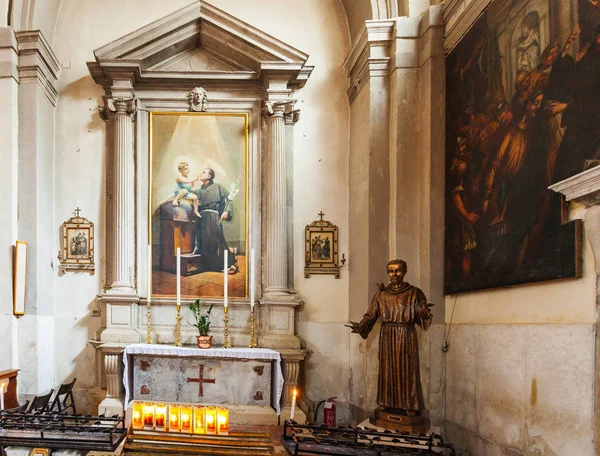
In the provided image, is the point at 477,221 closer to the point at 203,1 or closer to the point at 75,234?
the point at 203,1

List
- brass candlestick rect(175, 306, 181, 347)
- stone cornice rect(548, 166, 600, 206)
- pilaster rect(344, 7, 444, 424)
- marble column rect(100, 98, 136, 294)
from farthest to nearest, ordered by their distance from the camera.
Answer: marble column rect(100, 98, 136, 294), brass candlestick rect(175, 306, 181, 347), pilaster rect(344, 7, 444, 424), stone cornice rect(548, 166, 600, 206)

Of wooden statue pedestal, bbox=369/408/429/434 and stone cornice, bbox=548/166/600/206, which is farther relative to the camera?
wooden statue pedestal, bbox=369/408/429/434

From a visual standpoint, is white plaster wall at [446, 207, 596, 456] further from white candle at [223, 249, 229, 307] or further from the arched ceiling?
the arched ceiling

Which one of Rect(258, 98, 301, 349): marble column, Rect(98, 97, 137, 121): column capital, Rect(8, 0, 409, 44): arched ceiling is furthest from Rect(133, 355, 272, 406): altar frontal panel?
Rect(8, 0, 409, 44): arched ceiling

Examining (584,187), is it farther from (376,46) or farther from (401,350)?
(376,46)

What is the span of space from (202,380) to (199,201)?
101 inches

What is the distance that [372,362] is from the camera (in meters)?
6.34

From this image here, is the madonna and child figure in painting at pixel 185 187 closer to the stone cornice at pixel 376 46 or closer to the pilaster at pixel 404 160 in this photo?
the pilaster at pixel 404 160

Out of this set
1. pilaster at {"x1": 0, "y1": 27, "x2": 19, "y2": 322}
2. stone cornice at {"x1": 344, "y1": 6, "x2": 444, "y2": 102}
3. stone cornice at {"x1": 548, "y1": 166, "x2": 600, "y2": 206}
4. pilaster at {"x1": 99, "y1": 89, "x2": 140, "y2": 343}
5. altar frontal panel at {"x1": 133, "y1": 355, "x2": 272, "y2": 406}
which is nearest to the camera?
stone cornice at {"x1": 548, "y1": 166, "x2": 600, "y2": 206}

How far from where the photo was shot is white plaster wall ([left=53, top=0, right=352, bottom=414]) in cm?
738

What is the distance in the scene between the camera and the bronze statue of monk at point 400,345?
4.88 m

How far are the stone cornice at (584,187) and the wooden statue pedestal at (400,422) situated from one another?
8.84 feet

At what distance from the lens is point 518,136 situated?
4.28m

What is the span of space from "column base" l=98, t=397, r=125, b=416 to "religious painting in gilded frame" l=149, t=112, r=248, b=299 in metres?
1.58
